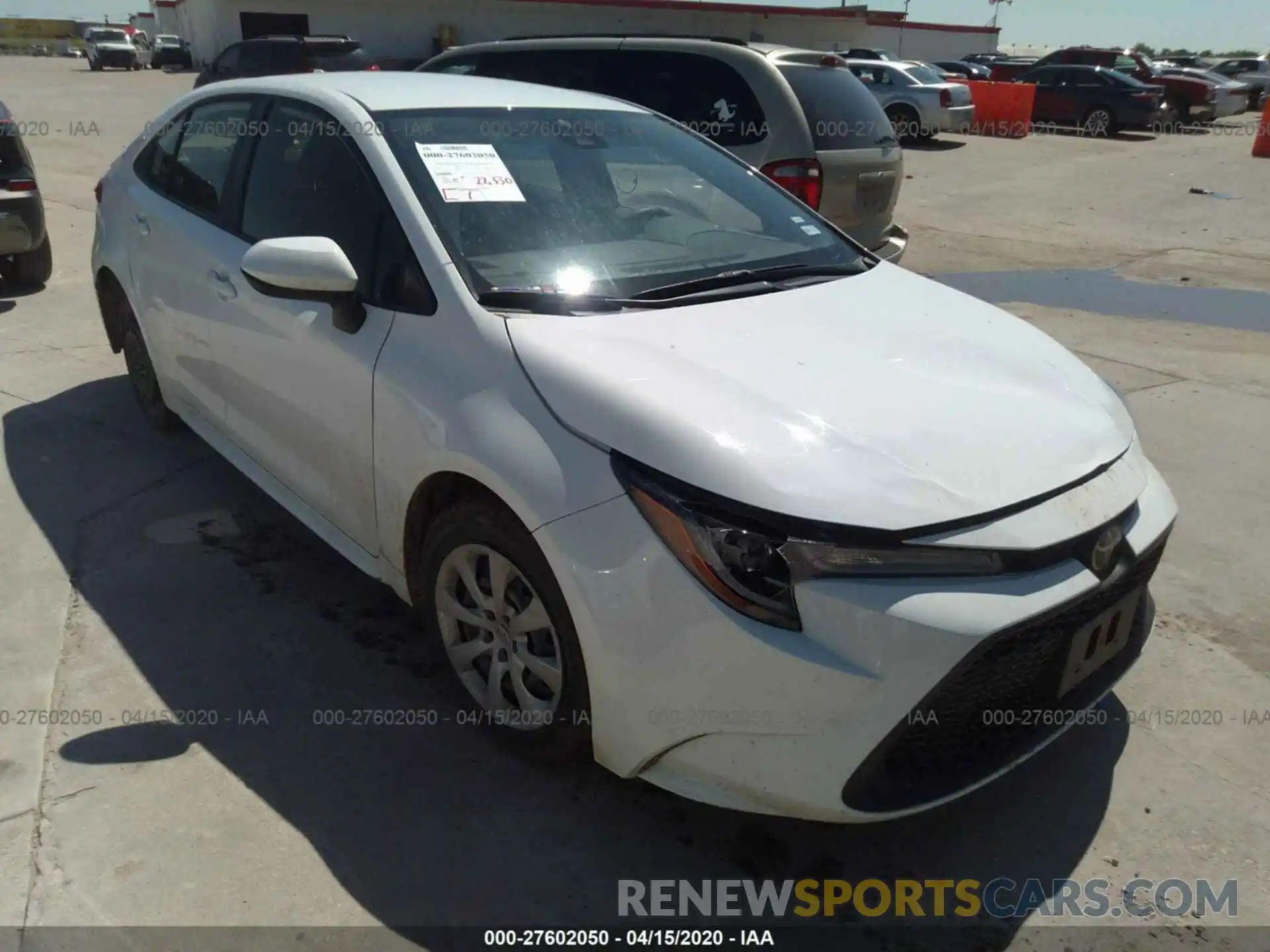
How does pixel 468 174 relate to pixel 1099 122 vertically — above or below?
above

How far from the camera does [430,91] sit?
3408 millimetres

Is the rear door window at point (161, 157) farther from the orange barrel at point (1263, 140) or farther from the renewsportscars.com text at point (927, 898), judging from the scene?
the orange barrel at point (1263, 140)

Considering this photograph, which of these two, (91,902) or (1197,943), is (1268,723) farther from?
(91,902)

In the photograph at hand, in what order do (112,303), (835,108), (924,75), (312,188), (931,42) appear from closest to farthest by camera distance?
(312,188), (112,303), (835,108), (924,75), (931,42)

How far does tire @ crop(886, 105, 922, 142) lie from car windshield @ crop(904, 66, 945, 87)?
787mm

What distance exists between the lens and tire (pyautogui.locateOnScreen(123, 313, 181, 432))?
4648 millimetres

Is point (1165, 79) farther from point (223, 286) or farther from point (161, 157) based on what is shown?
point (223, 286)

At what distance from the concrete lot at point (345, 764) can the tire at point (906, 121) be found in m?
16.9

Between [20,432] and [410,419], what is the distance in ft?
10.6

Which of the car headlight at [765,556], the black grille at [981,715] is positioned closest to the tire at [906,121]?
Result: the black grille at [981,715]

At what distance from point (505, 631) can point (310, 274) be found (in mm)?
1118

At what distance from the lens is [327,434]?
10.2ft

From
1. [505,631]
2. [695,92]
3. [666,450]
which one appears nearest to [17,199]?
[695,92]

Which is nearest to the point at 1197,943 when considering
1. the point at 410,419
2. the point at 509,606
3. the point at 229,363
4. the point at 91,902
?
the point at 509,606
